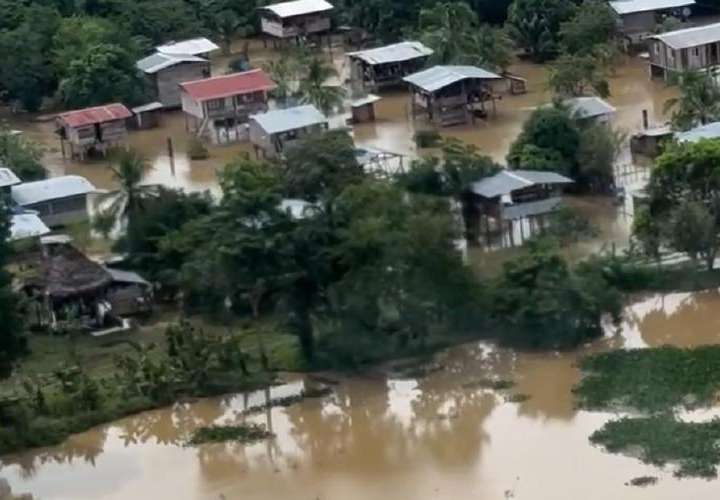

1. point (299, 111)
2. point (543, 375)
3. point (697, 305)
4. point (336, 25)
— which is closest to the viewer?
point (543, 375)

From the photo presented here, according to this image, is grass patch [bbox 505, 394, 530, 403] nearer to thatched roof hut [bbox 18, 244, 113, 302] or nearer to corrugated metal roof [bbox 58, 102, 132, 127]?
thatched roof hut [bbox 18, 244, 113, 302]

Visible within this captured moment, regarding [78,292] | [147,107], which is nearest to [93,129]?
[147,107]

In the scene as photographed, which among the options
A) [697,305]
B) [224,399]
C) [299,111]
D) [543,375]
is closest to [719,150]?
[697,305]

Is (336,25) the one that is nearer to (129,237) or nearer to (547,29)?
(547,29)

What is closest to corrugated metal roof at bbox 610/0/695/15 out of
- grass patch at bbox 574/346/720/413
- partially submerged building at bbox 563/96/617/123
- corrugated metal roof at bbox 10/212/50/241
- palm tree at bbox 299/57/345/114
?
palm tree at bbox 299/57/345/114

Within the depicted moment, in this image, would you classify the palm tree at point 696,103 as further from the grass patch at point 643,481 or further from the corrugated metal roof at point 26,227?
the grass patch at point 643,481

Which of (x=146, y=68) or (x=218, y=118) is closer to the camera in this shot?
(x=218, y=118)

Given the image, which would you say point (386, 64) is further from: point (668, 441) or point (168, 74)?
point (668, 441)
